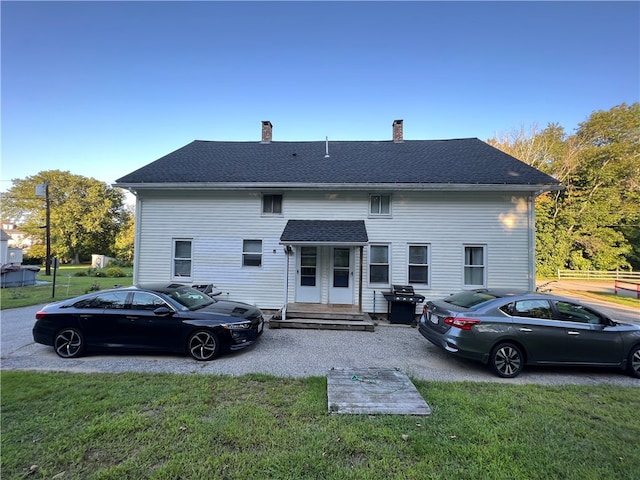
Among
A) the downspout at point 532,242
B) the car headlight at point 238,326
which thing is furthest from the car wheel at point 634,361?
the car headlight at point 238,326

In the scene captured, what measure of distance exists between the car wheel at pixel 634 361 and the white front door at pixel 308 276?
7455 mm

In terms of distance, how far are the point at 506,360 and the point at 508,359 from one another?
4cm

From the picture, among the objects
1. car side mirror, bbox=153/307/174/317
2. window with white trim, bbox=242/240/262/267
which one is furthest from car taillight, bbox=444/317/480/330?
window with white trim, bbox=242/240/262/267

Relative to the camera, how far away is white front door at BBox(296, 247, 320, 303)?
9875 mm

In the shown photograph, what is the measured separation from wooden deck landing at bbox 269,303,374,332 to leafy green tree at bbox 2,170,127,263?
128 feet

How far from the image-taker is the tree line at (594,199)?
1092 inches

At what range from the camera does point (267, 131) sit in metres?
14.0

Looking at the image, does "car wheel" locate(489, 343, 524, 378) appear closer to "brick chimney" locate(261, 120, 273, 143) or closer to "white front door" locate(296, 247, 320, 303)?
"white front door" locate(296, 247, 320, 303)

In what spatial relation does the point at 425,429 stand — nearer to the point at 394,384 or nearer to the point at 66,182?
the point at 394,384

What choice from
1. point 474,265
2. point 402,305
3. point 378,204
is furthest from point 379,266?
point 474,265

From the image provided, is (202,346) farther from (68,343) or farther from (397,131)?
(397,131)

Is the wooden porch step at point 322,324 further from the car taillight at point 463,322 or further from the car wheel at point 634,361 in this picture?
the car wheel at point 634,361

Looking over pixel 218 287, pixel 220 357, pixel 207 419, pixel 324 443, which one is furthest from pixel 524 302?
pixel 218 287

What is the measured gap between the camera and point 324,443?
2941 mm
